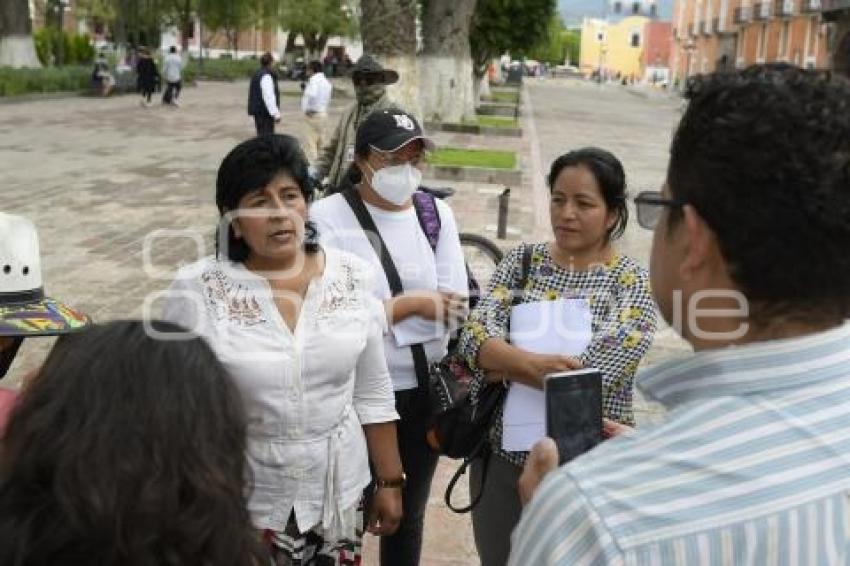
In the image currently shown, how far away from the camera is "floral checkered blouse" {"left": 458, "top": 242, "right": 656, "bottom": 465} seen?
7.89 feet

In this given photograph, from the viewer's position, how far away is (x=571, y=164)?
2592 millimetres

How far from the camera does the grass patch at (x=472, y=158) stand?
46.4 feet

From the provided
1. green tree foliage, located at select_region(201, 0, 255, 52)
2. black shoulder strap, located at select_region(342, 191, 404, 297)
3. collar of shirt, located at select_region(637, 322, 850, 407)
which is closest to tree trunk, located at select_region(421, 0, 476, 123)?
black shoulder strap, located at select_region(342, 191, 404, 297)

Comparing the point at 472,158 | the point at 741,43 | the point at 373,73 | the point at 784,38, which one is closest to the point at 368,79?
the point at 373,73

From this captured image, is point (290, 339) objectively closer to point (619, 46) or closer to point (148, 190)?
point (148, 190)

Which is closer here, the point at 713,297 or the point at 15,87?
the point at 713,297

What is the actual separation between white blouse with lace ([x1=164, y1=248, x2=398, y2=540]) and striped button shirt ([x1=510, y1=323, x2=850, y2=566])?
1198 mm

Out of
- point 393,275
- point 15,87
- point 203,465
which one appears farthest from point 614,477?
point 15,87

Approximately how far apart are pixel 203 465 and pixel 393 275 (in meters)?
1.77

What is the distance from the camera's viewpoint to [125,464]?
1.16 metres

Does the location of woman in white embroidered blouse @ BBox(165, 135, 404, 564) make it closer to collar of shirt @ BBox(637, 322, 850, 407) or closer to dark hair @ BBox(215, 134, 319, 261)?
dark hair @ BBox(215, 134, 319, 261)

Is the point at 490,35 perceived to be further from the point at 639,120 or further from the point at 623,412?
the point at 623,412

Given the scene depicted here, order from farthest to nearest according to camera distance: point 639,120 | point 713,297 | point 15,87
Answer: point 639,120 → point 15,87 → point 713,297

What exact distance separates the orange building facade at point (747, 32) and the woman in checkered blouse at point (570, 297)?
32494 mm
